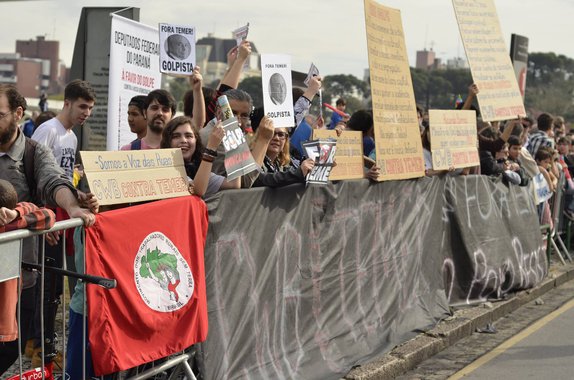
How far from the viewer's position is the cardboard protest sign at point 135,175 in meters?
5.12

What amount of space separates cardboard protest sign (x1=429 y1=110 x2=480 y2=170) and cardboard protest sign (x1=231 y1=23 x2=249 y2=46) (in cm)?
255

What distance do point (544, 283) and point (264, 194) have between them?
651 centimetres

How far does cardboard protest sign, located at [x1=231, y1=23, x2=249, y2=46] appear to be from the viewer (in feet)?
25.3

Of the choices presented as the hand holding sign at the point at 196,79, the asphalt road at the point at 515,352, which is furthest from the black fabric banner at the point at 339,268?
the hand holding sign at the point at 196,79

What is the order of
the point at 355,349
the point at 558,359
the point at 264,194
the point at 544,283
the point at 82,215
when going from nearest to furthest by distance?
1. the point at 82,215
2. the point at 264,194
3. the point at 355,349
4. the point at 558,359
5. the point at 544,283

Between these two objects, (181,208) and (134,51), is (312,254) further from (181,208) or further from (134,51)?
(134,51)

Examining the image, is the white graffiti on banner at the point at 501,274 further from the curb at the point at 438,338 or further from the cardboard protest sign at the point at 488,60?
the cardboard protest sign at the point at 488,60

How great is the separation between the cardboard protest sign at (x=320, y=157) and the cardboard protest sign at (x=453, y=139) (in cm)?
275

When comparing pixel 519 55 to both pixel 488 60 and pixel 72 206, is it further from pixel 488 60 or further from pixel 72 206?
pixel 72 206

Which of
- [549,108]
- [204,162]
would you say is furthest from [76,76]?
[549,108]

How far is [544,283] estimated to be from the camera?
12.1 meters

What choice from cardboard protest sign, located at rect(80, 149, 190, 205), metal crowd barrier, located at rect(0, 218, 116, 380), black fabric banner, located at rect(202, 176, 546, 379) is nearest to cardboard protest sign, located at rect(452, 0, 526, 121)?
black fabric banner, located at rect(202, 176, 546, 379)

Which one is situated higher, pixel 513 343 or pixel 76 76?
pixel 76 76

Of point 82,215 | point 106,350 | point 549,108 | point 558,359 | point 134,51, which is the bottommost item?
point 558,359
